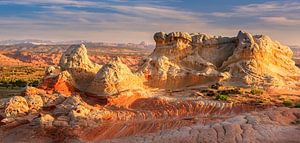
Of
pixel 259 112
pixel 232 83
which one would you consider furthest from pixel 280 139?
pixel 232 83

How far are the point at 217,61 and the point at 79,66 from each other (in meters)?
11.3

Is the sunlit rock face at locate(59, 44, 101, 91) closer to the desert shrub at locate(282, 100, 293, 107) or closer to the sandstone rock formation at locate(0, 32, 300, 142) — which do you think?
the sandstone rock formation at locate(0, 32, 300, 142)

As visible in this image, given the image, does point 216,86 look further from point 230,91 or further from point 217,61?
point 217,61

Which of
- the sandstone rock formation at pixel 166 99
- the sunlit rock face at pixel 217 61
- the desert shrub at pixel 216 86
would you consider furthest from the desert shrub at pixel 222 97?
the sunlit rock face at pixel 217 61

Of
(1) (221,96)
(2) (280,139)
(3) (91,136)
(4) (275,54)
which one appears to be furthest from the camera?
(4) (275,54)

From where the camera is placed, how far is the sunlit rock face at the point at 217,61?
1560 inches

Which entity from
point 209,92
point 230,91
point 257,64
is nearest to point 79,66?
point 209,92

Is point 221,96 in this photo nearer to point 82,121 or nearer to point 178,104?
point 178,104

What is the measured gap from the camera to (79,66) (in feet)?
130

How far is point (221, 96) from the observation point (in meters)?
36.3

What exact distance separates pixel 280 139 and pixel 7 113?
691 inches

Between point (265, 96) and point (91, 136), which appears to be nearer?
point (91, 136)

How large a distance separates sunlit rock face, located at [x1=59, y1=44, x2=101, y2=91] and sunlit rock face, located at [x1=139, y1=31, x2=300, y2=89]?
409 cm

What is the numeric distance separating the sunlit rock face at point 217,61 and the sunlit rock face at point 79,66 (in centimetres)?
409
